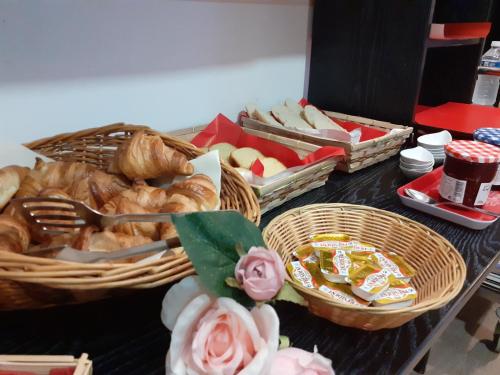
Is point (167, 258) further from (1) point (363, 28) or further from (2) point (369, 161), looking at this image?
(1) point (363, 28)

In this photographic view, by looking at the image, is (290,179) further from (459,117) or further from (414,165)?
(459,117)

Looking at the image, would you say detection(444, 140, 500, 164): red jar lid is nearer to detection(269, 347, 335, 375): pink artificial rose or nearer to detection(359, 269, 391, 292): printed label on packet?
detection(359, 269, 391, 292): printed label on packet

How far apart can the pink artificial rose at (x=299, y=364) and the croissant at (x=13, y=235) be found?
37 cm

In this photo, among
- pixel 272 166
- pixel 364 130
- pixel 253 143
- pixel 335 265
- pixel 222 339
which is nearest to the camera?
pixel 222 339

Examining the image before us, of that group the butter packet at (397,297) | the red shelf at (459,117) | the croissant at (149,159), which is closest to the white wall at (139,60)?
the croissant at (149,159)

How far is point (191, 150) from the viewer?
82 cm

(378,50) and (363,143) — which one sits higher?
(378,50)

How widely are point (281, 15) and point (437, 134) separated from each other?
0.59 m

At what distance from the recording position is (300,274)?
646 millimetres

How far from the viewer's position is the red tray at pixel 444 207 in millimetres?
844

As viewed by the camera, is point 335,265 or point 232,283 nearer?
point 232,283

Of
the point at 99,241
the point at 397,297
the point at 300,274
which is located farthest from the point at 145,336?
the point at 397,297

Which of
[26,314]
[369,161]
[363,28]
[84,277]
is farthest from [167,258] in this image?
[363,28]

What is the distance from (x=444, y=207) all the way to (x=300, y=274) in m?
0.43
